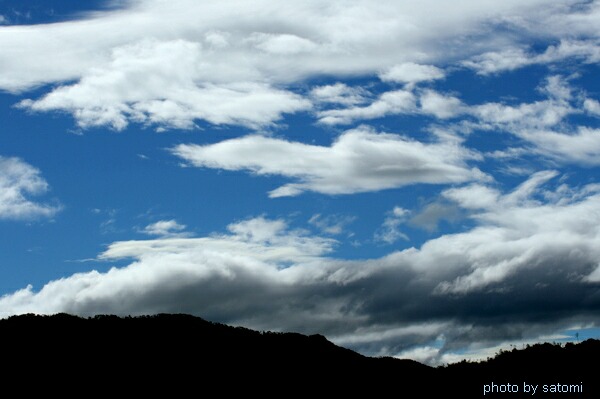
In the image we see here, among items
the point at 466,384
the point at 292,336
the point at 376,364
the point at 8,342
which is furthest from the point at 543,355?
the point at 8,342

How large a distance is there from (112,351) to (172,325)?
7812mm

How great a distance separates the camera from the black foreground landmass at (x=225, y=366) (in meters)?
46.2

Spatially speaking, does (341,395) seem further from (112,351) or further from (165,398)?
(112,351)

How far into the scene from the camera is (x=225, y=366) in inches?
2024

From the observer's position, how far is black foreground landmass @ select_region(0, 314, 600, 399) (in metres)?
46.2

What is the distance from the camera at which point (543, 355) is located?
54.3 metres

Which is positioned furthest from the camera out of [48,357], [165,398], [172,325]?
[172,325]

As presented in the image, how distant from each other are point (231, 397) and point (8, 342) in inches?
704

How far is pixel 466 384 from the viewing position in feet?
169

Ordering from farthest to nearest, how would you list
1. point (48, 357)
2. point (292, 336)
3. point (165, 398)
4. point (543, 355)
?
1. point (292, 336)
2. point (543, 355)
3. point (48, 357)
4. point (165, 398)

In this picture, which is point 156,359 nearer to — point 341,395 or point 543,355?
point 341,395

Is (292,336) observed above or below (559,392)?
above

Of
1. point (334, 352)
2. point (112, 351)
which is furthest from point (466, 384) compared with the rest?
point (112, 351)

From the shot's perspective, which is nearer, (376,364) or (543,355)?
(543,355)
